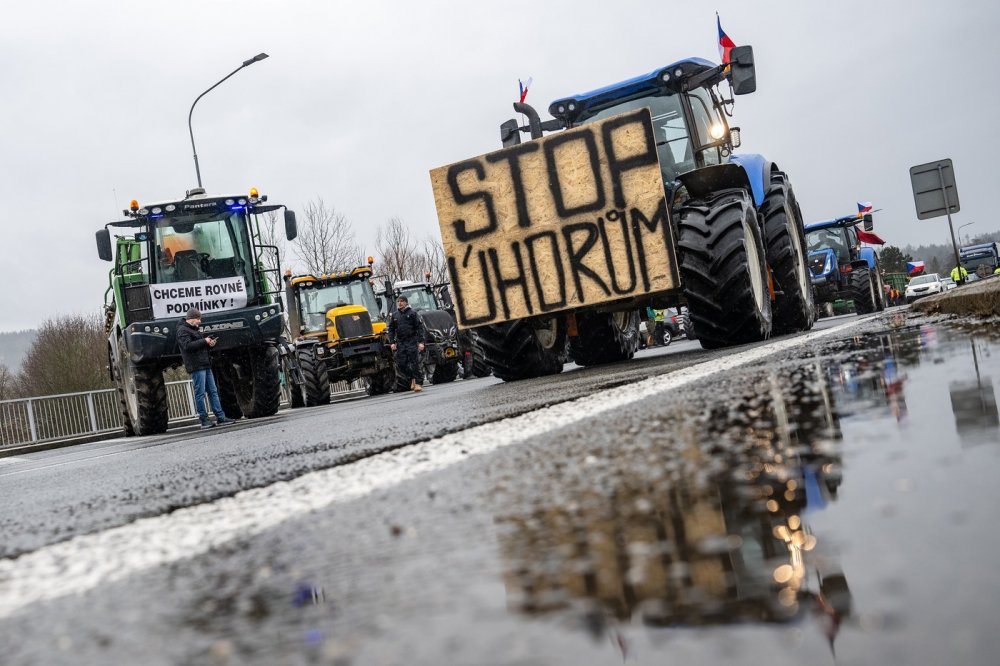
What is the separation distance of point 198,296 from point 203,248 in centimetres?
83

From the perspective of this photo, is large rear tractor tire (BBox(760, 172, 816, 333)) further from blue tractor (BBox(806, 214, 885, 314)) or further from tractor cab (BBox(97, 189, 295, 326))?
blue tractor (BBox(806, 214, 885, 314))

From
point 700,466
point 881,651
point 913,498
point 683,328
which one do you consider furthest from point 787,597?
point 683,328

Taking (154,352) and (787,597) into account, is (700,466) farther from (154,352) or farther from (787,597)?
(154,352)

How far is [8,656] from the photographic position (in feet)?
3.83

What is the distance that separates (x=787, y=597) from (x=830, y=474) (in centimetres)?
65

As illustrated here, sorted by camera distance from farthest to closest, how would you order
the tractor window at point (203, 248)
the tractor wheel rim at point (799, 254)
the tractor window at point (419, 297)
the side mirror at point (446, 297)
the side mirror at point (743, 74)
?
the tractor window at point (419, 297), the side mirror at point (446, 297), the tractor window at point (203, 248), the tractor wheel rim at point (799, 254), the side mirror at point (743, 74)

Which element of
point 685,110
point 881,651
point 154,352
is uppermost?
point 685,110

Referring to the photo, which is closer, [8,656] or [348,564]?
[8,656]

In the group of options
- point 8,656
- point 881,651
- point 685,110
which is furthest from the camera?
point 685,110

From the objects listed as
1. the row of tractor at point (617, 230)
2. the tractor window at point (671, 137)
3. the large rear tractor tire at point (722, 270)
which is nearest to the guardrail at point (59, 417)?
the row of tractor at point (617, 230)

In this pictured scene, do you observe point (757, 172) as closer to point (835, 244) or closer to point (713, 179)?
point (713, 179)

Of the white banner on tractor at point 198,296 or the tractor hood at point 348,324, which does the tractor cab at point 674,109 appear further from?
the tractor hood at point 348,324

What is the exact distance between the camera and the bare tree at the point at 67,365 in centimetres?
4824

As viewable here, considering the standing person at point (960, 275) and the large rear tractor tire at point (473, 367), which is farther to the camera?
the standing person at point (960, 275)
